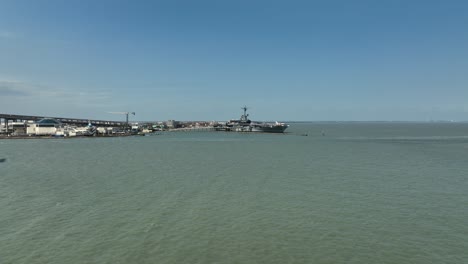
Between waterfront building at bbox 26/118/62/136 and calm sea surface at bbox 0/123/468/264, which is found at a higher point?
waterfront building at bbox 26/118/62/136

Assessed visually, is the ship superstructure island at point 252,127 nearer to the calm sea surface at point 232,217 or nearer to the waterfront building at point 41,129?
the waterfront building at point 41,129

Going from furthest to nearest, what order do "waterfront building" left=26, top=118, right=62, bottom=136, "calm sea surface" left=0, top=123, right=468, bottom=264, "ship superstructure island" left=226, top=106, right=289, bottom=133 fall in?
"ship superstructure island" left=226, top=106, right=289, bottom=133 < "waterfront building" left=26, top=118, right=62, bottom=136 < "calm sea surface" left=0, top=123, right=468, bottom=264

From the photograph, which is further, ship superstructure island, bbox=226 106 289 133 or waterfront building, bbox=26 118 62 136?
ship superstructure island, bbox=226 106 289 133

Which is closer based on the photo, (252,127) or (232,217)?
(232,217)

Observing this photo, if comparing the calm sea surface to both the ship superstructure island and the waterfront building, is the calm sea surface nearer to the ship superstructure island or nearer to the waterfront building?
the waterfront building

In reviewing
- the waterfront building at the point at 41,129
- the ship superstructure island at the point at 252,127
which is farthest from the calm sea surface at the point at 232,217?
the ship superstructure island at the point at 252,127

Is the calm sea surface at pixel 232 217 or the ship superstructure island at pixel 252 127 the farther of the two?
the ship superstructure island at pixel 252 127

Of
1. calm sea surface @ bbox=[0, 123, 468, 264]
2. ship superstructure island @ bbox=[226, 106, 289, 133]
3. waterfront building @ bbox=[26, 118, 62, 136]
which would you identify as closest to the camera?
calm sea surface @ bbox=[0, 123, 468, 264]

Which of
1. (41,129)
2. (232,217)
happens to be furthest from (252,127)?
(232,217)

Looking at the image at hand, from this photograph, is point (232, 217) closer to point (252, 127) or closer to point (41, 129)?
point (41, 129)

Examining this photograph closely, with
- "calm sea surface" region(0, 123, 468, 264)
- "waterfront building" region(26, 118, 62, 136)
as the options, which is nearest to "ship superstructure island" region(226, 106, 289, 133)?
"waterfront building" region(26, 118, 62, 136)

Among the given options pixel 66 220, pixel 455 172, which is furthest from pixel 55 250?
pixel 455 172
